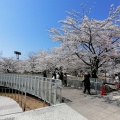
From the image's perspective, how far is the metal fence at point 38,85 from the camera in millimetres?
9547

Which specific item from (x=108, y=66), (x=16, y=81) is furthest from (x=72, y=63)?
(x=16, y=81)

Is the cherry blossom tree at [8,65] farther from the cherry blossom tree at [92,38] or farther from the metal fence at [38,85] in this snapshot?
the cherry blossom tree at [92,38]

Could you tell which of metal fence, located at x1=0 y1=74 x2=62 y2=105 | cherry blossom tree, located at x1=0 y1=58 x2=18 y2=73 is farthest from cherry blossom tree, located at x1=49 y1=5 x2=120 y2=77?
cherry blossom tree, located at x1=0 y1=58 x2=18 y2=73

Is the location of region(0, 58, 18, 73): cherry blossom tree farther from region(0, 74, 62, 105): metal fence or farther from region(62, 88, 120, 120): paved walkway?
region(62, 88, 120, 120): paved walkway

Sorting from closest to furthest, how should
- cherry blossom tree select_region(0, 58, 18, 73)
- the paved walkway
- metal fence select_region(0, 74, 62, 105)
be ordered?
the paved walkway → metal fence select_region(0, 74, 62, 105) → cherry blossom tree select_region(0, 58, 18, 73)

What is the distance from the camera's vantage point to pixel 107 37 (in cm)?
1427

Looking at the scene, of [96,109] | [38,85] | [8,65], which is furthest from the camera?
[8,65]

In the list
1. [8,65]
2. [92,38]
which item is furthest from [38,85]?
[8,65]

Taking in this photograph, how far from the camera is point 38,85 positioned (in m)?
13.1

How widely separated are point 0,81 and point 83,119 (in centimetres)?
2236

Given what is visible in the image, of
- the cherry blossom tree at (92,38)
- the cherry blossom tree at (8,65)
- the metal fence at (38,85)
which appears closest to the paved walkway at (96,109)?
the metal fence at (38,85)

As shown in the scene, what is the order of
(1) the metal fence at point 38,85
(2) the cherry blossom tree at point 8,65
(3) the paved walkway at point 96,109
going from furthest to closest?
(2) the cherry blossom tree at point 8,65 < (1) the metal fence at point 38,85 < (3) the paved walkway at point 96,109

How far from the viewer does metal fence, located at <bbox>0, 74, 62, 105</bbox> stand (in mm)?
9547

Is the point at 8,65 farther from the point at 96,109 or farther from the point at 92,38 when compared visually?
the point at 96,109
